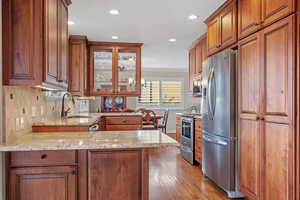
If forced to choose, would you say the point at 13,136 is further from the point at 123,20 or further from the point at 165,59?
the point at 165,59

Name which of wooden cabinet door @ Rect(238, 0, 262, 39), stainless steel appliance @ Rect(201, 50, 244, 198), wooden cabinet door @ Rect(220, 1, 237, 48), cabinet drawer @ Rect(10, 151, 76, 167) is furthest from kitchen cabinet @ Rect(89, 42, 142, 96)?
cabinet drawer @ Rect(10, 151, 76, 167)

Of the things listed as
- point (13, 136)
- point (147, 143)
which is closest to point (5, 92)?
point (13, 136)

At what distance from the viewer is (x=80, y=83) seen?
4.34 meters

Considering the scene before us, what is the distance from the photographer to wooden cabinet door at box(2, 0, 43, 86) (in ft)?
5.93

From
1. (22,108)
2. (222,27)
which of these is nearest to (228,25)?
(222,27)

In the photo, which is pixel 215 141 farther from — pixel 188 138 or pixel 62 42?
pixel 62 42

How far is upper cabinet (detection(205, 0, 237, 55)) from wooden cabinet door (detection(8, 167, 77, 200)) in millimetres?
2322

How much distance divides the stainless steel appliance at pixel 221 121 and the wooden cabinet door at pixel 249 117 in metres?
0.12

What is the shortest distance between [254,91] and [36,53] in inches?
80.8

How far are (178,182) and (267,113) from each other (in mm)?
1769

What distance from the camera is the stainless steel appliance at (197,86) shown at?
15.2ft

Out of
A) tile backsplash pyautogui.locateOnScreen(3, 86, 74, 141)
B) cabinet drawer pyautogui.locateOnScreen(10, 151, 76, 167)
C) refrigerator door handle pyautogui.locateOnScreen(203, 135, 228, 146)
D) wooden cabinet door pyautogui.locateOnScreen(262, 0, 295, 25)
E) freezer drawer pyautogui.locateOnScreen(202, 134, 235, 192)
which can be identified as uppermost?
wooden cabinet door pyautogui.locateOnScreen(262, 0, 295, 25)

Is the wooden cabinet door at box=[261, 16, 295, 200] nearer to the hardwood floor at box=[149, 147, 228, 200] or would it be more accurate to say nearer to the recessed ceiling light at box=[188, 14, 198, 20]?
the hardwood floor at box=[149, 147, 228, 200]

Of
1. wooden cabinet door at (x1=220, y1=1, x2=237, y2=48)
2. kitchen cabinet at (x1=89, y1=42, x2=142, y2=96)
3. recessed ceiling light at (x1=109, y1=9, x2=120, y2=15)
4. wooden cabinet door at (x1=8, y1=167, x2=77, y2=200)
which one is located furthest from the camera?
kitchen cabinet at (x1=89, y1=42, x2=142, y2=96)
